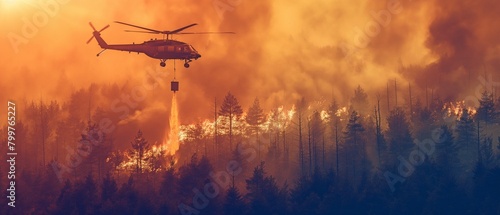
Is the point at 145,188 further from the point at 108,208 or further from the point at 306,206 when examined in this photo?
the point at 306,206

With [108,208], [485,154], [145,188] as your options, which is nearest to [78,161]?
[145,188]

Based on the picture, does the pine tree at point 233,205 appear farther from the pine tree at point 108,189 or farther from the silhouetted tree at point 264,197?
the pine tree at point 108,189

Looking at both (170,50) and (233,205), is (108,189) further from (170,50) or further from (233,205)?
(170,50)

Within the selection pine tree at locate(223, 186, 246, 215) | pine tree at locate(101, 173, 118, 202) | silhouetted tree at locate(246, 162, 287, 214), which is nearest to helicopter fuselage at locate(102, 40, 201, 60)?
pine tree at locate(223, 186, 246, 215)

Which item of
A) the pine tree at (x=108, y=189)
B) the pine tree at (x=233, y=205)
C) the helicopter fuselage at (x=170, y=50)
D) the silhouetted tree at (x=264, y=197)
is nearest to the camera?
the helicopter fuselage at (x=170, y=50)

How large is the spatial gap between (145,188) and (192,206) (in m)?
15.3

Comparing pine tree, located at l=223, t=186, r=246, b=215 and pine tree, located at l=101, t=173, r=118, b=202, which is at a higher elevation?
pine tree, located at l=101, t=173, r=118, b=202

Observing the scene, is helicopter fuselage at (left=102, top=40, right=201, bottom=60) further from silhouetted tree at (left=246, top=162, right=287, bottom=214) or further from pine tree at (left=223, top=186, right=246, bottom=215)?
silhouetted tree at (left=246, top=162, right=287, bottom=214)

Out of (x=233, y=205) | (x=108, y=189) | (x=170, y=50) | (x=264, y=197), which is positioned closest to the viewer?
(x=170, y=50)

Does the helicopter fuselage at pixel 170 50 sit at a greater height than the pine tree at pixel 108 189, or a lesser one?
greater

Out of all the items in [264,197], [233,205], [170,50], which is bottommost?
[233,205]

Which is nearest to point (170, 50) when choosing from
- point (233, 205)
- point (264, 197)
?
point (233, 205)

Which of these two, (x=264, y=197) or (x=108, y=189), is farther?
(x=108, y=189)

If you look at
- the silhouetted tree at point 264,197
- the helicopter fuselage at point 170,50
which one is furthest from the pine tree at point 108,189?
the helicopter fuselage at point 170,50
